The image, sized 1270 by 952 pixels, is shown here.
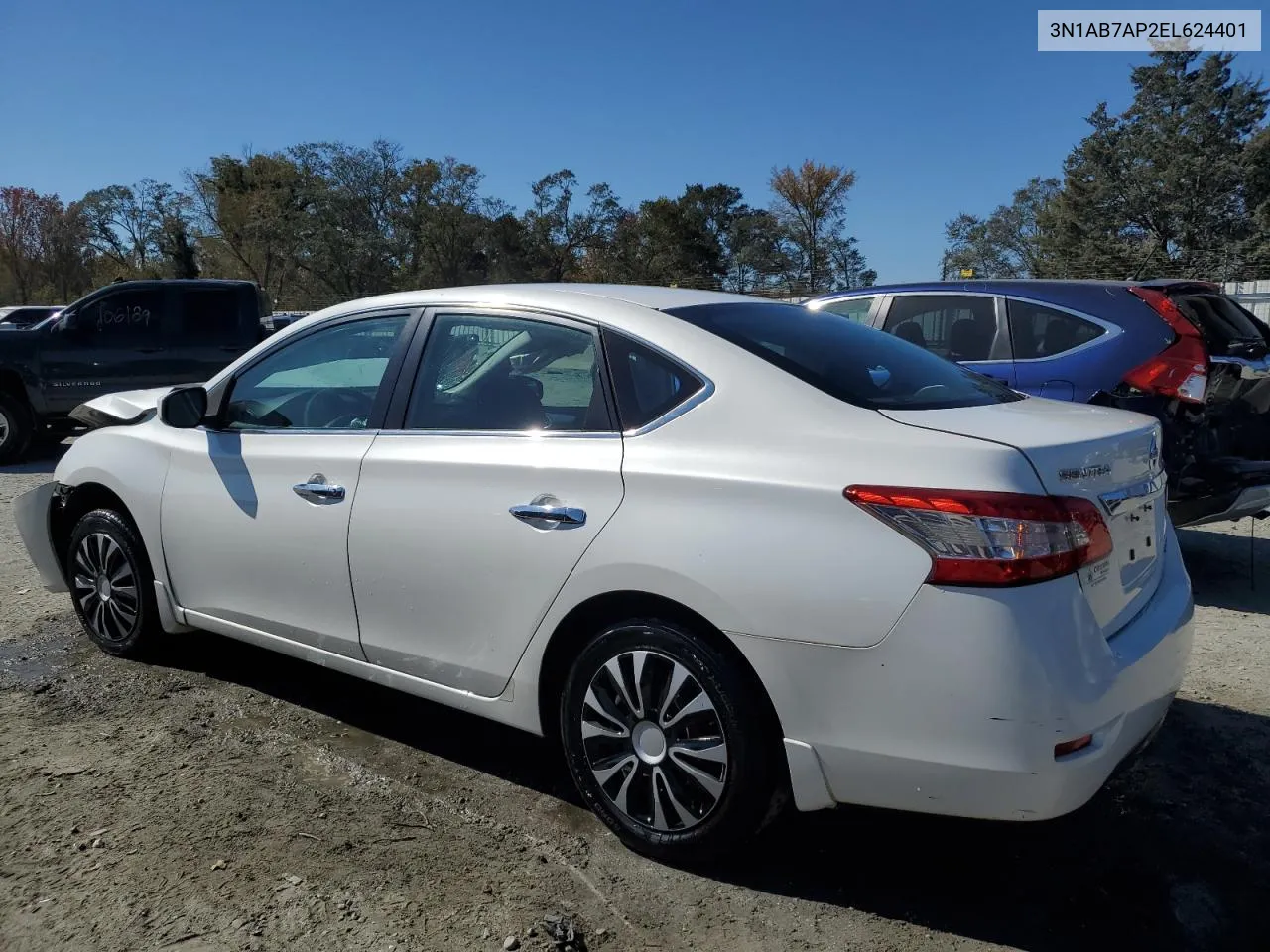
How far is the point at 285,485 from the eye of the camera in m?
3.70

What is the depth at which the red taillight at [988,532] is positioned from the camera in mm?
2336

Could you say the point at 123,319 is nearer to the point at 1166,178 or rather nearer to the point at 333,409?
the point at 333,409

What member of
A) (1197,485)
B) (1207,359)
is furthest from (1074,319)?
(1197,485)

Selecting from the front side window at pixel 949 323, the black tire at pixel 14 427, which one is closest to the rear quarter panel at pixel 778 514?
the front side window at pixel 949 323

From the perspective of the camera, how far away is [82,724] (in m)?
3.94

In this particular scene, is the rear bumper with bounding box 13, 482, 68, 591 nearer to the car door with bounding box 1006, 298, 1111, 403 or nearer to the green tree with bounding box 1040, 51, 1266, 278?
the car door with bounding box 1006, 298, 1111, 403

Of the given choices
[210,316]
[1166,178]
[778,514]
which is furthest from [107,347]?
[1166,178]

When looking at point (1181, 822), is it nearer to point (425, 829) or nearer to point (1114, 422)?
point (1114, 422)

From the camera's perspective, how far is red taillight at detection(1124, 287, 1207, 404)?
554cm

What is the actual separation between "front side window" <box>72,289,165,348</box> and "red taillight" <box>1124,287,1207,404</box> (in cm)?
1057

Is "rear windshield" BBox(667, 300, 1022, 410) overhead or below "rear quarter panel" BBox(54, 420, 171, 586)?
overhead

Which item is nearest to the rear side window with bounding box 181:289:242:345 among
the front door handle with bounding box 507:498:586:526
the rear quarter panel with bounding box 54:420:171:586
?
the rear quarter panel with bounding box 54:420:171:586

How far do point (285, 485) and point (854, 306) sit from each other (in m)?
4.95

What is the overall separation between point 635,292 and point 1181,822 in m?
2.46
